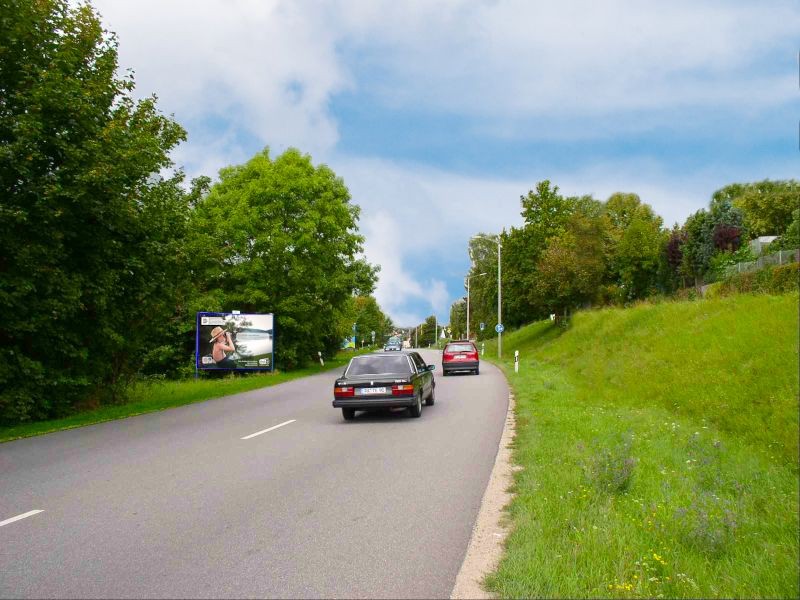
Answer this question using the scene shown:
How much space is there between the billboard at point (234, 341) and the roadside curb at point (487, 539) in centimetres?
2407

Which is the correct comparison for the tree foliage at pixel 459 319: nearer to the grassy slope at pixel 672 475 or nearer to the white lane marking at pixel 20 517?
the grassy slope at pixel 672 475

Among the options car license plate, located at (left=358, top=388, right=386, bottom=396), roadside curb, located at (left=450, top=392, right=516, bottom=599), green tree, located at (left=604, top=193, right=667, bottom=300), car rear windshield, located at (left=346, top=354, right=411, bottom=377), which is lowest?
roadside curb, located at (left=450, top=392, right=516, bottom=599)

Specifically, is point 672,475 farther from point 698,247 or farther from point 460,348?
point 698,247

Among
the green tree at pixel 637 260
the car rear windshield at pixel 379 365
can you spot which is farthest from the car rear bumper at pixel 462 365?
the green tree at pixel 637 260

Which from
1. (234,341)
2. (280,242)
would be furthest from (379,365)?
(280,242)

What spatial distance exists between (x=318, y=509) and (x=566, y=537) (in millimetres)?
2554

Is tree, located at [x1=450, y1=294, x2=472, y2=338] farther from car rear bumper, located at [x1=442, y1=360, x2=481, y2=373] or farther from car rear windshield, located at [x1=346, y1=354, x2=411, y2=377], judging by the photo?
car rear windshield, located at [x1=346, y1=354, x2=411, y2=377]

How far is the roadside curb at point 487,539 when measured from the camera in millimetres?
4203

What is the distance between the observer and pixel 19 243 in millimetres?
12523

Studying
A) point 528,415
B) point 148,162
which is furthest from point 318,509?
point 148,162

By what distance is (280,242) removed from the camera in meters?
33.9

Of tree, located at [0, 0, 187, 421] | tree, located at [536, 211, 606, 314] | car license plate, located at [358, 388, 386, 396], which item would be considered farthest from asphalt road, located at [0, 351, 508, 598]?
tree, located at [536, 211, 606, 314]

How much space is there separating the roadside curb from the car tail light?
203 inches

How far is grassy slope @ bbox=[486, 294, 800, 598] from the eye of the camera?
4180 mm
